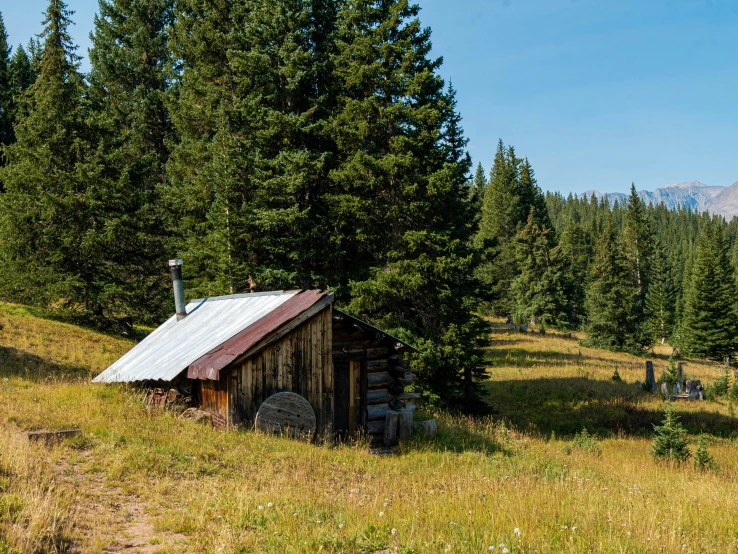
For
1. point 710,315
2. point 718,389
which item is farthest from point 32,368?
point 710,315

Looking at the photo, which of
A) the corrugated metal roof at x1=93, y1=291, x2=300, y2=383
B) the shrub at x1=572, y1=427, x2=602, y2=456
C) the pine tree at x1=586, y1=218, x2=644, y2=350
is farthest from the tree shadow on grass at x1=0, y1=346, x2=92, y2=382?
the pine tree at x1=586, y1=218, x2=644, y2=350

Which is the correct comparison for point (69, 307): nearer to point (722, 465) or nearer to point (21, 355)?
point (21, 355)

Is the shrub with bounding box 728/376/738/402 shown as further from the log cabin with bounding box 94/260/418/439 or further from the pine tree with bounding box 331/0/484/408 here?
the log cabin with bounding box 94/260/418/439

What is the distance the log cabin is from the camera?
41.9 feet

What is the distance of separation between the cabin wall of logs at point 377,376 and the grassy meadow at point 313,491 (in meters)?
1.23

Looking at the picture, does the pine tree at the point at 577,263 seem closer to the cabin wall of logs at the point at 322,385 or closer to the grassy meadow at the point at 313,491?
the grassy meadow at the point at 313,491

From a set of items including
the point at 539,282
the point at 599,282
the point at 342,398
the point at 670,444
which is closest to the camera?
the point at 342,398

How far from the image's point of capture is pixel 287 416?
43.5ft

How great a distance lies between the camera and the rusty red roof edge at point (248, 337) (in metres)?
Answer: 12.2

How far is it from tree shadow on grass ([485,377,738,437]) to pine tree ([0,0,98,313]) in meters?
21.2

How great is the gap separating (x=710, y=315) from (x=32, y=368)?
5981cm

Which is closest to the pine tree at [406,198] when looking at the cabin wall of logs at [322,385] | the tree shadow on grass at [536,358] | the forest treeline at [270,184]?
the forest treeline at [270,184]

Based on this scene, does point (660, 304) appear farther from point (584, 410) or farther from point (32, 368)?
point (32, 368)

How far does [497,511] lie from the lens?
6891 mm
